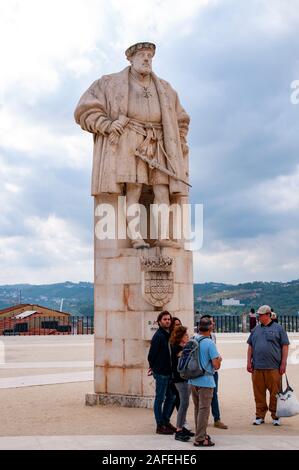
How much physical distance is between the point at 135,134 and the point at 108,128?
0.52 meters

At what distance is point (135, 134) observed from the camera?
12.2m

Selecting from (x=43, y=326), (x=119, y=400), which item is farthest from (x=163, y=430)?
(x=43, y=326)

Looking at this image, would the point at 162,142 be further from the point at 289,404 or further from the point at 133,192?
the point at 289,404

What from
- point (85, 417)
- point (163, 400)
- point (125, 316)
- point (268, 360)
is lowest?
point (85, 417)

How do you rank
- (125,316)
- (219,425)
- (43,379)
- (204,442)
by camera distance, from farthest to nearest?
(43,379) < (125,316) < (219,425) < (204,442)

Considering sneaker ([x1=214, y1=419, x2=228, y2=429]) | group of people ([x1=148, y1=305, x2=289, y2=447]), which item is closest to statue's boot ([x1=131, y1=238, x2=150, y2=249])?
group of people ([x1=148, y1=305, x2=289, y2=447])

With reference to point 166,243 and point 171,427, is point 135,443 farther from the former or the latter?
point 166,243

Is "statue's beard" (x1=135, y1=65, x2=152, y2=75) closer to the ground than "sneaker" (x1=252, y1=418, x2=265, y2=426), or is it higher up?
higher up

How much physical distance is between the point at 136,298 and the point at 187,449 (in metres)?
4.05

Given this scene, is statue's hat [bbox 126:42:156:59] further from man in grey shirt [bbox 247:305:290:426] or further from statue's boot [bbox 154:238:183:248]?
man in grey shirt [bbox 247:305:290:426]

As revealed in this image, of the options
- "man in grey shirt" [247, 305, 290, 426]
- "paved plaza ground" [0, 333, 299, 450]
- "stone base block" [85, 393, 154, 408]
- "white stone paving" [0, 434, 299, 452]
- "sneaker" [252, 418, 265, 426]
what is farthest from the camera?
"stone base block" [85, 393, 154, 408]

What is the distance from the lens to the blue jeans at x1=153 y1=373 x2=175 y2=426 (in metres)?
9.13

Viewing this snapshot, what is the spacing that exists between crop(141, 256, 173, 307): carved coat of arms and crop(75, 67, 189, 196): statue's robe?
1532 millimetres

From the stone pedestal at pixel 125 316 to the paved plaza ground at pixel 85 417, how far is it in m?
0.43
